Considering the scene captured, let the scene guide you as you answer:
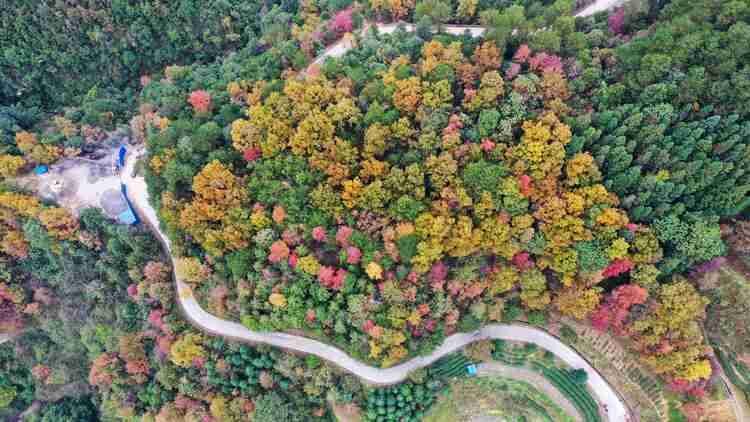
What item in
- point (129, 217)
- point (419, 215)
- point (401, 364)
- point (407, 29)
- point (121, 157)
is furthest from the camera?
point (407, 29)

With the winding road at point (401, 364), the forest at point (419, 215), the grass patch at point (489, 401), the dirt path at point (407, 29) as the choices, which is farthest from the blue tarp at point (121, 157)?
the grass patch at point (489, 401)

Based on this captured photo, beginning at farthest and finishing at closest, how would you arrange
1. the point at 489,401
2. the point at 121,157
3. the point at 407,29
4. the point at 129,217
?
the point at 407,29 < the point at 121,157 < the point at 129,217 < the point at 489,401

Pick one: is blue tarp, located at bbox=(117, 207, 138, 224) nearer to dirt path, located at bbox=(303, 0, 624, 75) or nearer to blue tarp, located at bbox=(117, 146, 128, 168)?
blue tarp, located at bbox=(117, 146, 128, 168)

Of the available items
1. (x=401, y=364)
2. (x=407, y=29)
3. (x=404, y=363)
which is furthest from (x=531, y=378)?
(x=407, y=29)

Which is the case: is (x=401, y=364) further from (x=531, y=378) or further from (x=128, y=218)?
(x=128, y=218)

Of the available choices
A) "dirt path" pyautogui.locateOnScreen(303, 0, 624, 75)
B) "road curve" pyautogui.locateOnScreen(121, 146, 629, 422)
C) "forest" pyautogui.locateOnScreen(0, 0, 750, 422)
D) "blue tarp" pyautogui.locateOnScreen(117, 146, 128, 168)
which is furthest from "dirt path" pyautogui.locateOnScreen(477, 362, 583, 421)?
"blue tarp" pyautogui.locateOnScreen(117, 146, 128, 168)

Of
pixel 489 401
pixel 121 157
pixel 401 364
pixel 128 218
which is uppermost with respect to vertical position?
pixel 121 157

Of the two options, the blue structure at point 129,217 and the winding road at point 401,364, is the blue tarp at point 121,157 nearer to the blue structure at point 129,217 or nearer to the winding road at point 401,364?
the blue structure at point 129,217
